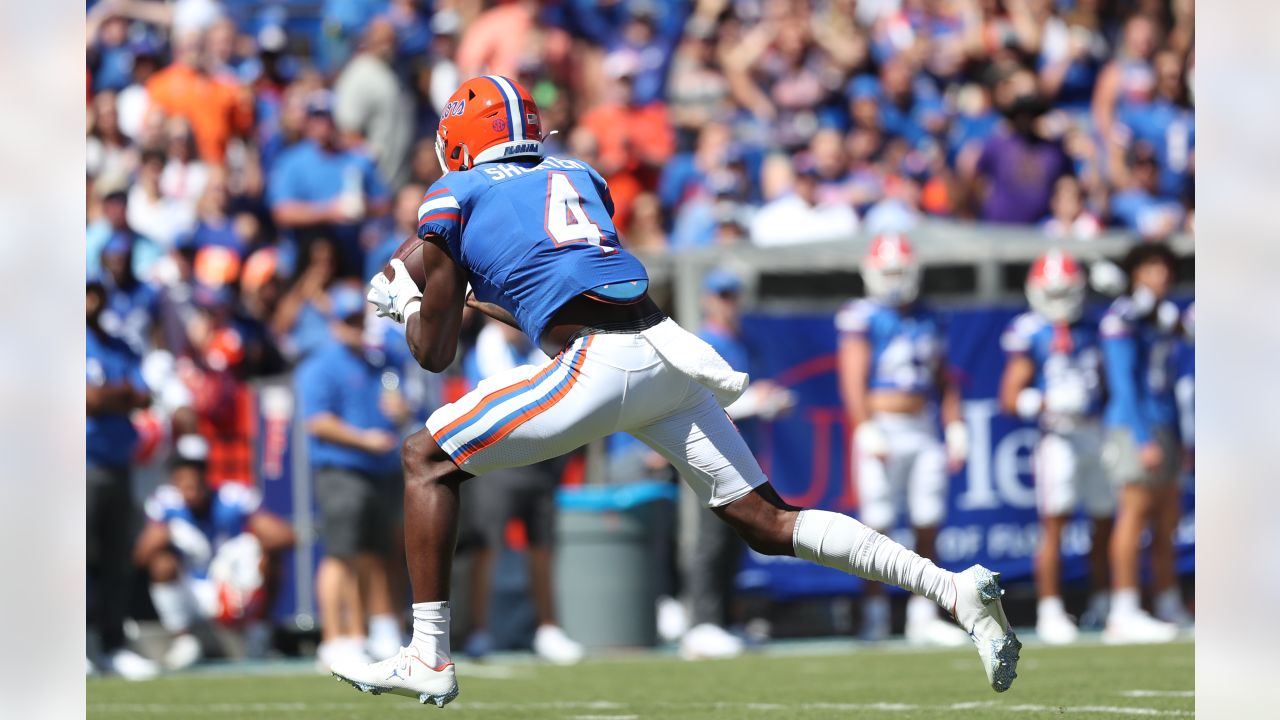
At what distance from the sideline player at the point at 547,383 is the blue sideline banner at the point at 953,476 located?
19.3 ft

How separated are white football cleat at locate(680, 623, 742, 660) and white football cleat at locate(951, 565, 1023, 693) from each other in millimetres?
5446

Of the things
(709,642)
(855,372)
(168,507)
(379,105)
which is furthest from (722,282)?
(379,105)

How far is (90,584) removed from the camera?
35.6 ft

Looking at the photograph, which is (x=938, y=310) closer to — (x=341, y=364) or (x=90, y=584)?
(x=341, y=364)

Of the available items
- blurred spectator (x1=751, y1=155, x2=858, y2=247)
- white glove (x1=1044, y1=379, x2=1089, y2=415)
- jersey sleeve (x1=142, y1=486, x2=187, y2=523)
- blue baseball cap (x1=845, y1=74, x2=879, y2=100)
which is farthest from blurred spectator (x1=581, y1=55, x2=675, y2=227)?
jersey sleeve (x1=142, y1=486, x2=187, y2=523)

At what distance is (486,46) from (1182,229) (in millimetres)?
5242

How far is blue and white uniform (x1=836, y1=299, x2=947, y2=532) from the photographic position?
11453mm

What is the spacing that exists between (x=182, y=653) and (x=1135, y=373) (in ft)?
18.6

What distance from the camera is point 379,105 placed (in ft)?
46.8

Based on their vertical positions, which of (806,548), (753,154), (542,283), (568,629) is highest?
(753,154)

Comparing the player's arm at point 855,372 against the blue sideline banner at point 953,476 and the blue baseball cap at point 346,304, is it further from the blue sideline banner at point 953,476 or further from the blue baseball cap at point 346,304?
the blue baseball cap at point 346,304

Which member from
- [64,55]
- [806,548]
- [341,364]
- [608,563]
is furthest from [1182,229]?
[64,55]

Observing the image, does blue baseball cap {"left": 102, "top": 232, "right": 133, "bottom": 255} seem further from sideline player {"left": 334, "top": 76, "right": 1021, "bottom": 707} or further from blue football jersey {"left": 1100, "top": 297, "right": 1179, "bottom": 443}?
sideline player {"left": 334, "top": 76, "right": 1021, "bottom": 707}

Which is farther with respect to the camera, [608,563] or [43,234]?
[608,563]
